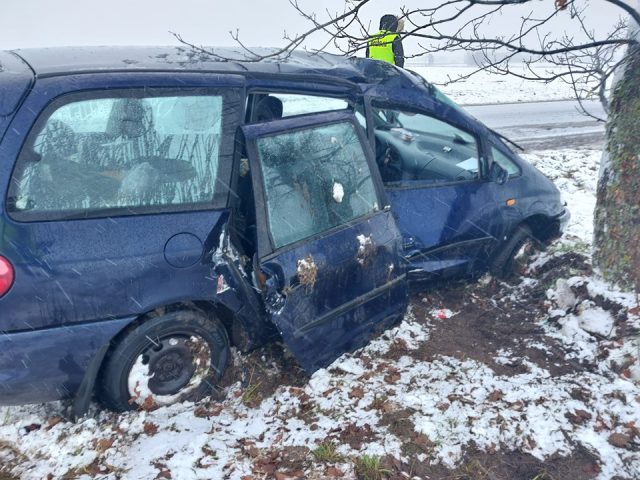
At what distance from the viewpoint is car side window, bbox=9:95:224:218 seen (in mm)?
2754

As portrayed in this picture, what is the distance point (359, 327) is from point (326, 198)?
91 centimetres

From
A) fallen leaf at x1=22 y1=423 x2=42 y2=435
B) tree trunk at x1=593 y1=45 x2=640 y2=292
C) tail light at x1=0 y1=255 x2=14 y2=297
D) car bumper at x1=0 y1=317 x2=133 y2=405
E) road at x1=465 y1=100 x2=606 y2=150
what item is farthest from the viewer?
road at x1=465 y1=100 x2=606 y2=150

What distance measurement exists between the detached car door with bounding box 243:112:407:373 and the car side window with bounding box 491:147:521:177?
146cm

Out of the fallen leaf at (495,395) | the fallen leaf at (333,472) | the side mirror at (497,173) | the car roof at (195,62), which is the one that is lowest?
the fallen leaf at (495,395)

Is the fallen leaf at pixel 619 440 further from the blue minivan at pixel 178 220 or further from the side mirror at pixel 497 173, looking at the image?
the side mirror at pixel 497 173

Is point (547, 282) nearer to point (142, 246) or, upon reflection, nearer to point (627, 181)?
point (627, 181)

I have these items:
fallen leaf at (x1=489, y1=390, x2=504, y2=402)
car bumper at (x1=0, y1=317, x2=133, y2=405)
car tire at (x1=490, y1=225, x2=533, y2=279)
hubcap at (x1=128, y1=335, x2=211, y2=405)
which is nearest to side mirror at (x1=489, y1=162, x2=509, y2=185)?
car tire at (x1=490, y1=225, x2=533, y2=279)

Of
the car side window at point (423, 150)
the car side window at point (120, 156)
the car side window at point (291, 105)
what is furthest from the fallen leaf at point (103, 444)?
the car side window at point (423, 150)

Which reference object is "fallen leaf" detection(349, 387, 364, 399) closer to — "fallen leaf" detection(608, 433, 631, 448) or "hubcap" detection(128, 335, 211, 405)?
"hubcap" detection(128, 335, 211, 405)

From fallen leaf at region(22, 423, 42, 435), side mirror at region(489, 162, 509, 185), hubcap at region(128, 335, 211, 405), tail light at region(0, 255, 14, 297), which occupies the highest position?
tail light at region(0, 255, 14, 297)

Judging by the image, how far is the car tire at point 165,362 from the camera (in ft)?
10.1

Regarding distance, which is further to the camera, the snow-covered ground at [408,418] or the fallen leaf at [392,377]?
the fallen leaf at [392,377]

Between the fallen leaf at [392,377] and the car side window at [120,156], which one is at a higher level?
the car side window at [120,156]

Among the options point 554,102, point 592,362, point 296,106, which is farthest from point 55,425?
point 554,102
